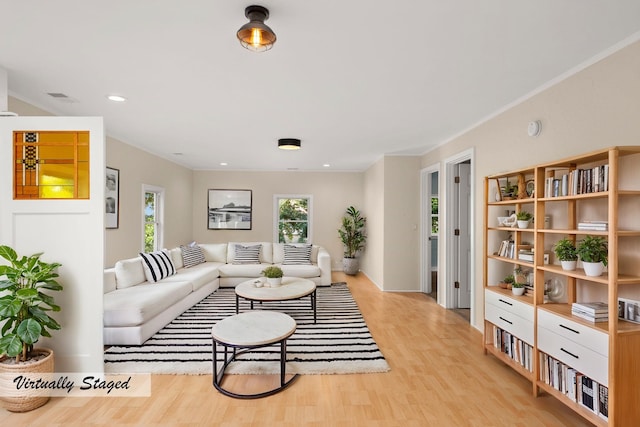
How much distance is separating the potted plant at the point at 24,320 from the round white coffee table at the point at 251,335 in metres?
1.14

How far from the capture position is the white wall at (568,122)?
6.73 feet

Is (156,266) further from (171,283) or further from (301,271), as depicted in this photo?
(301,271)

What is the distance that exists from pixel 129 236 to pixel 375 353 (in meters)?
3.97

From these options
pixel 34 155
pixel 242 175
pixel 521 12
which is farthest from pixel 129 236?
pixel 521 12

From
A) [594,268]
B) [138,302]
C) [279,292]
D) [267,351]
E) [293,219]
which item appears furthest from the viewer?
[293,219]

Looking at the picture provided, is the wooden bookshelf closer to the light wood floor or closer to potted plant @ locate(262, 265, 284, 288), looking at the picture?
the light wood floor

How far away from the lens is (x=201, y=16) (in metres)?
1.78

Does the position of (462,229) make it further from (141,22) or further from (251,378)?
(141,22)

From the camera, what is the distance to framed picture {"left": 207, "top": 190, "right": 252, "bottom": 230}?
7.61 meters

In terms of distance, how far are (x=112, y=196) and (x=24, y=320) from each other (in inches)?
102

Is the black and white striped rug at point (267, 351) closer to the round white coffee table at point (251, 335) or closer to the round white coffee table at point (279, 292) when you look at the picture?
the round white coffee table at point (251, 335)

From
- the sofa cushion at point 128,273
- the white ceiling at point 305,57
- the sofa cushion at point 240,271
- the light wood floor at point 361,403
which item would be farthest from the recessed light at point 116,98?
the sofa cushion at point 240,271

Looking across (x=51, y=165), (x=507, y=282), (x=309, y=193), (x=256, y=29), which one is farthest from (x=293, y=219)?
(x=256, y=29)

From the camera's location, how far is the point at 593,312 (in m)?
1.98
